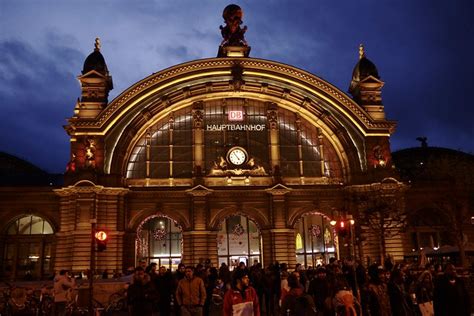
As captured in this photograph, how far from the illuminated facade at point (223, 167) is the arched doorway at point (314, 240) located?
0.08 m

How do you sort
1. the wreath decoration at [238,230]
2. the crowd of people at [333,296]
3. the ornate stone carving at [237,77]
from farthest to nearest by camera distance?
the ornate stone carving at [237,77]
the wreath decoration at [238,230]
the crowd of people at [333,296]

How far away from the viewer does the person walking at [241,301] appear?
1098 centimetres

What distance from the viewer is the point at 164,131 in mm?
42875

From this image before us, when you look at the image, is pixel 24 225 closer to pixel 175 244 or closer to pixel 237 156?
pixel 175 244

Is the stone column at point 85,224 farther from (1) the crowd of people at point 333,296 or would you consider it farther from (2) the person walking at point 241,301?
(2) the person walking at point 241,301

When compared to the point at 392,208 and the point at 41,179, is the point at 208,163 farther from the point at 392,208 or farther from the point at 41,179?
the point at 41,179

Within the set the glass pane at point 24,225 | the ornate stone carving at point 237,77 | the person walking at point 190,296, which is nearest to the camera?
the person walking at point 190,296

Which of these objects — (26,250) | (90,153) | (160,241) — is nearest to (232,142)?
(160,241)

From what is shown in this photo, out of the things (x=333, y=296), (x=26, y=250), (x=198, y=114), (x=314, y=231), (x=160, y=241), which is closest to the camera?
(x=333, y=296)

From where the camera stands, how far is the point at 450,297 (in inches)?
486

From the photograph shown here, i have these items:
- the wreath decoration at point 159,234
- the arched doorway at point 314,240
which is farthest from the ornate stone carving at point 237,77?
the wreath decoration at point 159,234

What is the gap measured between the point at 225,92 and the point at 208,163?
6.37 meters

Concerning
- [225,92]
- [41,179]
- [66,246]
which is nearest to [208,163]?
[225,92]

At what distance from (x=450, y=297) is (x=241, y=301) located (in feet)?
17.1
